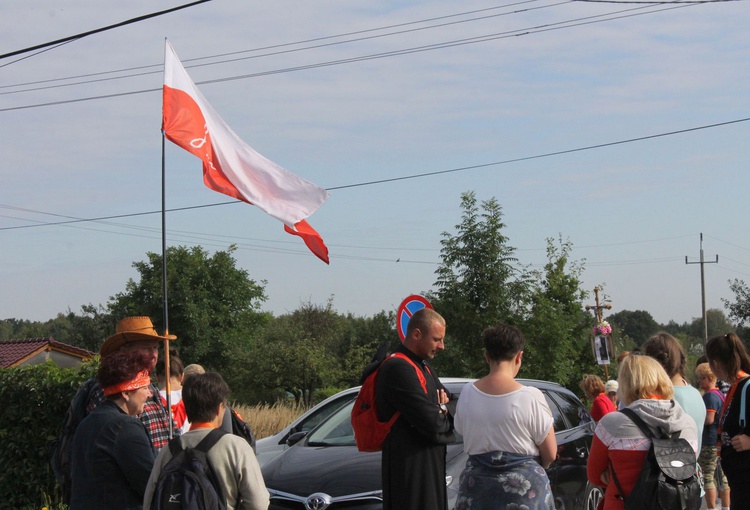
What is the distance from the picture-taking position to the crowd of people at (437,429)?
417cm

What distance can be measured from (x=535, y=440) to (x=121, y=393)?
2312 mm

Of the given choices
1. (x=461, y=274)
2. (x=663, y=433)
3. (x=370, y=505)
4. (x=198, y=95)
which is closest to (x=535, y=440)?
(x=663, y=433)

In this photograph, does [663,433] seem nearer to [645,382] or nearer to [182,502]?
[645,382]

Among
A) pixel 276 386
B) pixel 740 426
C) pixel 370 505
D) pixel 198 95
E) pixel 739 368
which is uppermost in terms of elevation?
pixel 198 95

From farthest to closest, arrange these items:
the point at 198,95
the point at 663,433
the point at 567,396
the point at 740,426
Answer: the point at 567,396 < the point at 198,95 < the point at 740,426 < the point at 663,433

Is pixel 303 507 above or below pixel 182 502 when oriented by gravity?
below

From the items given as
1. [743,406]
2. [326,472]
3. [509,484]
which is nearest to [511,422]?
[509,484]

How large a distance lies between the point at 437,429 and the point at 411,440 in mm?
Result: 202

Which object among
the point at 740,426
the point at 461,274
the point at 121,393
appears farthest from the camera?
the point at 461,274

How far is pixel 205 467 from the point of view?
13.0 feet

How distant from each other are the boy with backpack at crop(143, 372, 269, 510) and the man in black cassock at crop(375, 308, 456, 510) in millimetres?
1484

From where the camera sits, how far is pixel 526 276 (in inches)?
815

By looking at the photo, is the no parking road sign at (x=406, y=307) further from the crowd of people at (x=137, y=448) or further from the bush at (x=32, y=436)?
the crowd of people at (x=137, y=448)

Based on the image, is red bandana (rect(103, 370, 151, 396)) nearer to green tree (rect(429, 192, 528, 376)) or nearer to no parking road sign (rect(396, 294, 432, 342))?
no parking road sign (rect(396, 294, 432, 342))
